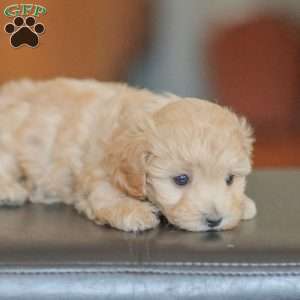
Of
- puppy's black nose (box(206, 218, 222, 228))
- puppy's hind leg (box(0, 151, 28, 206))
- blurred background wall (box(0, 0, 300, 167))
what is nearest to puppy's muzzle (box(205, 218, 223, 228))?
puppy's black nose (box(206, 218, 222, 228))

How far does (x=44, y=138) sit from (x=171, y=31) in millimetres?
1088

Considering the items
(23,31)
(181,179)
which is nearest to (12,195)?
A: (181,179)

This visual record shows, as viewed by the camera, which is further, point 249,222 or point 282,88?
point 282,88

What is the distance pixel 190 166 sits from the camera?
1671 millimetres

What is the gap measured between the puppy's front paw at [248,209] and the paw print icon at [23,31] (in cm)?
99

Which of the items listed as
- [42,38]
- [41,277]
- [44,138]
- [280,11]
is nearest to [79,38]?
[42,38]

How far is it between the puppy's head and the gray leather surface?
0.08 metres

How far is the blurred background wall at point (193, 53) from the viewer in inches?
113

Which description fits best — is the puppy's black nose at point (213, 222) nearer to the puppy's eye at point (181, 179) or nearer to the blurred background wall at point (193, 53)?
Answer: the puppy's eye at point (181, 179)

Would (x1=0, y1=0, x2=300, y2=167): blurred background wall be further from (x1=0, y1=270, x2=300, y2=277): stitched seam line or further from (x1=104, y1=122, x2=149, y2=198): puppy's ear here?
(x1=0, y1=270, x2=300, y2=277): stitched seam line

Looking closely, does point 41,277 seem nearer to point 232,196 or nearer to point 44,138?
point 232,196

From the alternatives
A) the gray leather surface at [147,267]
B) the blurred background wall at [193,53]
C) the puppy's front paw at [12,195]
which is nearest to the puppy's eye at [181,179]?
the gray leather surface at [147,267]

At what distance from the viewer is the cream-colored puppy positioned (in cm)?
167

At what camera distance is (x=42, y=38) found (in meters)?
2.79
